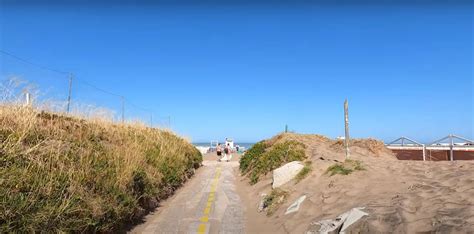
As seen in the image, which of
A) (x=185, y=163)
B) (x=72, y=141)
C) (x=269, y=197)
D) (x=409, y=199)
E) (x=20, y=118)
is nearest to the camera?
(x=409, y=199)

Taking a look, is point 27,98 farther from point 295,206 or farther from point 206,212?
point 295,206

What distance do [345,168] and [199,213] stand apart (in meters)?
4.44

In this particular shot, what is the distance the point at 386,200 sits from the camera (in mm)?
7543

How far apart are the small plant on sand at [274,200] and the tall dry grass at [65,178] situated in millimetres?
3270

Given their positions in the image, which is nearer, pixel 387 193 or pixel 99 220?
pixel 99 220

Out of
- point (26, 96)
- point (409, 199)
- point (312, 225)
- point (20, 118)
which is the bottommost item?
point (312, 225)

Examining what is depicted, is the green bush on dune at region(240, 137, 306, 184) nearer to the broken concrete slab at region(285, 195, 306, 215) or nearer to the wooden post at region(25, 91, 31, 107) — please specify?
the broken concrete slab at region(285, 195, 306, 215)

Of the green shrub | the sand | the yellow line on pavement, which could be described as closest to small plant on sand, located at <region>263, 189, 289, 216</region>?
the sand

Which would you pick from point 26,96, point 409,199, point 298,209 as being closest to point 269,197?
point 298,209

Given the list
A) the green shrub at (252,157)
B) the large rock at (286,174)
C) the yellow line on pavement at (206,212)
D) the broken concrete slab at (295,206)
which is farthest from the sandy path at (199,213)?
the green shrub at (252,157)

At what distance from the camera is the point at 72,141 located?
10.5 meters

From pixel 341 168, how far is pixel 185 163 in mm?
9365

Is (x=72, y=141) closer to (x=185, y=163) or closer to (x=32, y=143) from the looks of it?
(x=32, y=143)

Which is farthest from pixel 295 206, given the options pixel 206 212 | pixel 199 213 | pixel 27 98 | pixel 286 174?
pixel 27 98
